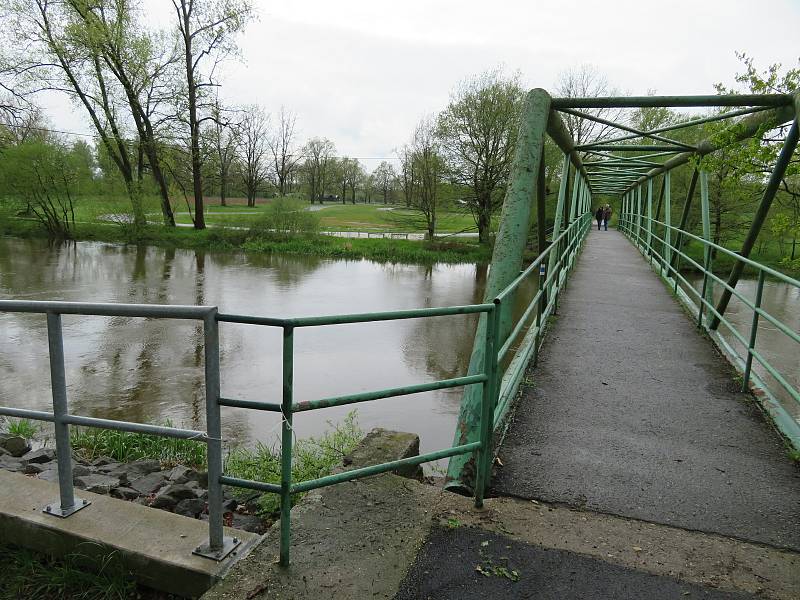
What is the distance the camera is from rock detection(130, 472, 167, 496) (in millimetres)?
4451

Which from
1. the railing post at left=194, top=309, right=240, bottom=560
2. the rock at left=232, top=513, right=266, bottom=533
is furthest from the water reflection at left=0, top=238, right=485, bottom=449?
the railing post at left=194, top=309, right=240, bottom=560

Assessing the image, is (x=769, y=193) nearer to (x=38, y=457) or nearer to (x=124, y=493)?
(x=124, y=493)

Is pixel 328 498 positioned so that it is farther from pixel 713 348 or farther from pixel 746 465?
pixel 713 348

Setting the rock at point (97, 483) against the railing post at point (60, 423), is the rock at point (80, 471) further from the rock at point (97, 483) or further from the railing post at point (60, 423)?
the railing post at point (60, 423)

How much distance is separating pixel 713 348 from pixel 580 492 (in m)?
3.87

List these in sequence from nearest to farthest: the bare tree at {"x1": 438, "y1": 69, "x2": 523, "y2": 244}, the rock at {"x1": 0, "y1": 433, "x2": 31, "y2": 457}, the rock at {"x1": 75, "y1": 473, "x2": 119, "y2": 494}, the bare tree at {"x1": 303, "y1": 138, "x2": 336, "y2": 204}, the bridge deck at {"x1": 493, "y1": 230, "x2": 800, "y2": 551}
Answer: the bridge deck at {"x1": 493, "y1": 230, "x2": 800, "y2": 551}
the rock at {"x1": 75, "y1": 473, "x2": 119, "y2": 494}
the rock at {"x1": 0, "y1": 433, "x2": 31, "y2": 457}
the bare tree at {"x1": 438, "y1": 69, "x2": 523, "y2": 244}
the bare tree at {"x1": 303, "y1": 138, "x2": 336, "y2": 204}

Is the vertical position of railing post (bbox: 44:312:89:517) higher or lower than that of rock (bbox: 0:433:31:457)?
higher

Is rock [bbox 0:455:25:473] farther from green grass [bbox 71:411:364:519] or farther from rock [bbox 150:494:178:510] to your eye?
rock [bbox 150:494:178:510]

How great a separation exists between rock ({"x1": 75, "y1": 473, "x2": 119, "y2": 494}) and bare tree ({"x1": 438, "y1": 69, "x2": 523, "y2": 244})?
25860mm

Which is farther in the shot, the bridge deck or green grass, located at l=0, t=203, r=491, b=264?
green grass, located at l=0, t=203, r=491, b=264

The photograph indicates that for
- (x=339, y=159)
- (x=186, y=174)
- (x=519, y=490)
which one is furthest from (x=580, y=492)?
(x=339, y=159)

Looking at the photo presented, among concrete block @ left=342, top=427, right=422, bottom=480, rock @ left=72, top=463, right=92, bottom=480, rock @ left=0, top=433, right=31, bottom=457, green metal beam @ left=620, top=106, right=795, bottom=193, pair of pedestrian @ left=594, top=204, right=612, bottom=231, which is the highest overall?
green metal beam @ left=620, top=106, right=795, bottom=193

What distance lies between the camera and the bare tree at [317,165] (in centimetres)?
7306

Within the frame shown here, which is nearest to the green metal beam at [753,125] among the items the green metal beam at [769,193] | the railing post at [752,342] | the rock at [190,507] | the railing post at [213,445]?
the green metal beam at [769,193]
